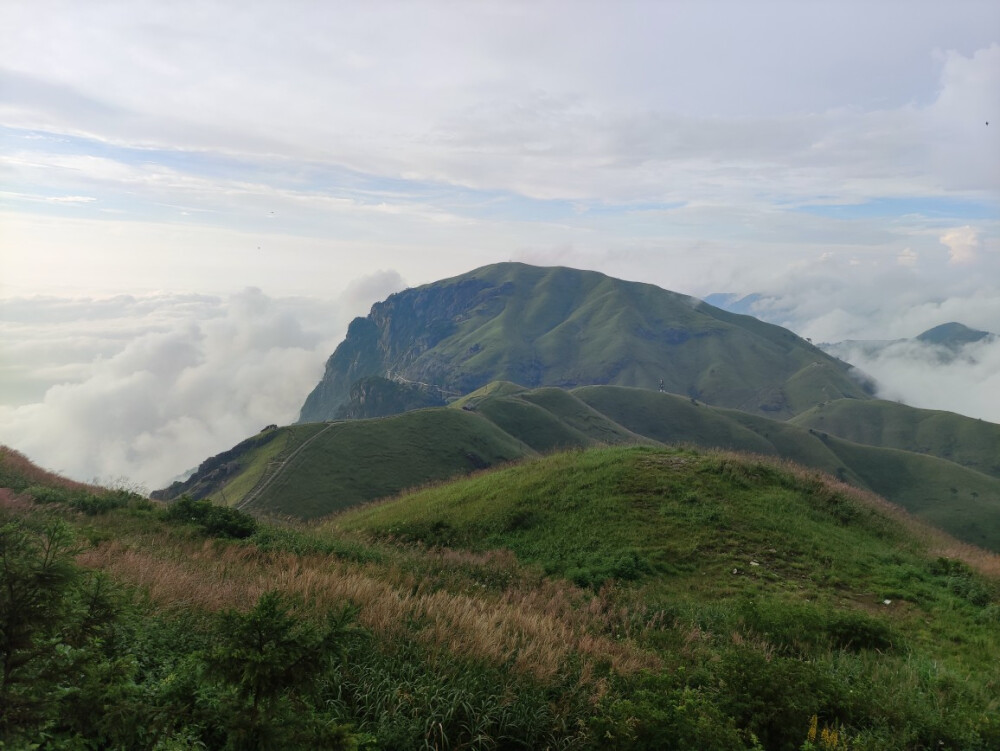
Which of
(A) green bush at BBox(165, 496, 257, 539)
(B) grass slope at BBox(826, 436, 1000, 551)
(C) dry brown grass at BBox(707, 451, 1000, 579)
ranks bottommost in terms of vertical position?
(B) grass slope at BBox(826, 436, 1000, 551)

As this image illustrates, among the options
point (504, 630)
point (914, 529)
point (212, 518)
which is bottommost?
point (212, 518)

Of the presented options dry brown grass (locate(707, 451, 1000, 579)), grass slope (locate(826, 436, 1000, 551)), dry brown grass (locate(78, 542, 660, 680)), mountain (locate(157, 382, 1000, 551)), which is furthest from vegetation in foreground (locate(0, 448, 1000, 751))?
→ grass slope (locate(826, 436, 1000, 551))

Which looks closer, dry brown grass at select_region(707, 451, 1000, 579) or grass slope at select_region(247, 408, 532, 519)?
dry brown grass at select_region(707, 451, 1000, 579)

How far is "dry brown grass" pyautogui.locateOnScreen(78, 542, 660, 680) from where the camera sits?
7.60 m

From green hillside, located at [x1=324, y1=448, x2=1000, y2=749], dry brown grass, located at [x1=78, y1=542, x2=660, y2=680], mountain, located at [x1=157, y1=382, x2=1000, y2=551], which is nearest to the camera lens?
green hillside, located at [x1=324, y1=448, x2=1000, y2=749]

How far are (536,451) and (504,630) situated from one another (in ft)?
333

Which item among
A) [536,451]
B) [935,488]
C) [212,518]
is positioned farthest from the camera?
[935,488]

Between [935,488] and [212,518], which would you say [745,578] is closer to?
[212,518]

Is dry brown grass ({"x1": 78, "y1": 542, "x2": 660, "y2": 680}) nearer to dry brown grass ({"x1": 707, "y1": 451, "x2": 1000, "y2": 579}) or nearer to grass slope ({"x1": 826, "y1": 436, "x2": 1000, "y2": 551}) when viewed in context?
dry brown grass ({"x1": 707, "y1": 451, "x2": 1000, "y2": 579})

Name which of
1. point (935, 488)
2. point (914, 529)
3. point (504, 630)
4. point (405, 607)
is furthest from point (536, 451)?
point (504, 630)

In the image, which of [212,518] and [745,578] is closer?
[212,518]

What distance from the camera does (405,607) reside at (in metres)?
8.66

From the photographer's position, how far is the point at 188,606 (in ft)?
25.5

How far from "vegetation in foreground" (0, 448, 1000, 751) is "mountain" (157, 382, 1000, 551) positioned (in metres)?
16.6
